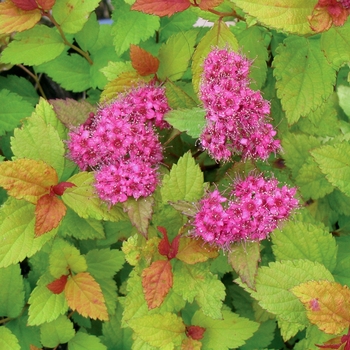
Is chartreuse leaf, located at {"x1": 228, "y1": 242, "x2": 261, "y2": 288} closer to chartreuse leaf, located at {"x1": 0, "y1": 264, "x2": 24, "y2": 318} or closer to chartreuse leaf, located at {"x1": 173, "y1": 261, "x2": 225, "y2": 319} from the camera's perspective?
chartreuse leaf, located at {"x1": 173, "y1": 261, "x2": 225, "y2": 319}

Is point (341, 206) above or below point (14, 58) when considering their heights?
below

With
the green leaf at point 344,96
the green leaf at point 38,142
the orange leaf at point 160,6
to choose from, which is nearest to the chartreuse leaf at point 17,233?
the green leaf at point 38,142

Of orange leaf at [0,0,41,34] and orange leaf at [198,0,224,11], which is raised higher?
orange leaf at [198,0,224,11]

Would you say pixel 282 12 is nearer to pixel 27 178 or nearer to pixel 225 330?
pixel 27 178

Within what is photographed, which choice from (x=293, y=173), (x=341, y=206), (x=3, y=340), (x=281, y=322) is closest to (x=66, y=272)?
(x=3, y=340)

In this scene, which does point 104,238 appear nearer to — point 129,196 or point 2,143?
point 129,196

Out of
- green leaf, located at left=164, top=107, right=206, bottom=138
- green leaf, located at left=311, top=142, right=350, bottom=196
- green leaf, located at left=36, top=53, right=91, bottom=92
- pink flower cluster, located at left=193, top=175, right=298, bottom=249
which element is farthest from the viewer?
green leaf, located at left=36, top=53, right=91, bottom=92

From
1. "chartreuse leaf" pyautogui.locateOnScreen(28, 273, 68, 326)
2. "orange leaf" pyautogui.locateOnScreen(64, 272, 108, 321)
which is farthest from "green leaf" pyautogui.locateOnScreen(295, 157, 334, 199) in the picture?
"chartreuse leaf" pyautogui.locateOnScreen(28, 273, 68, 326)
